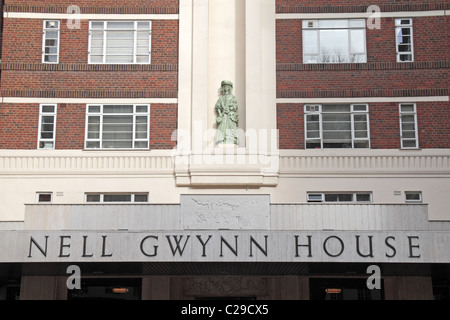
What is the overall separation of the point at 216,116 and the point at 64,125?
5319 millimetres

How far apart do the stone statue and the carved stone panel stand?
14.1 feet

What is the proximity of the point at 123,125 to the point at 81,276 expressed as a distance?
18.2 ft

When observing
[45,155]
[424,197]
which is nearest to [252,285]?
[424,197]

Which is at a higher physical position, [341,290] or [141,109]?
[141,109]

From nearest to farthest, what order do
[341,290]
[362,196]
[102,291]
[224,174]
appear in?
[102,291] < [341,290] < [224,174] < [362,196]

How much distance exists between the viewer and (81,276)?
80.1 feet

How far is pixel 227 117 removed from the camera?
2619cm

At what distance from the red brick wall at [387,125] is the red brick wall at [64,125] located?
12.8 ft

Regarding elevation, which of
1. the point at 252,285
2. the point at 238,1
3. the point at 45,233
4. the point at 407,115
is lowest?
the point at 252,285

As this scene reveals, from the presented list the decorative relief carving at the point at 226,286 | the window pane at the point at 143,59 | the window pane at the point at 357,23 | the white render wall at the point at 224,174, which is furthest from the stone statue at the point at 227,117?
the window pane at the point at 357,23

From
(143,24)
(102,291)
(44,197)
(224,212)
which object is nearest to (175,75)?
(143,24)

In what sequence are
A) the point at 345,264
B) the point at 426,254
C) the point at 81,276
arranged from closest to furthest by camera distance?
the point at 426,254 → the point at 345,264 → the point at 81,276

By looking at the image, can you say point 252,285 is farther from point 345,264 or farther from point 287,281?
point 345,264

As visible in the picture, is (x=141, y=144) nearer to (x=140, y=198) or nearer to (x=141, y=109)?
(x=141, y=109)
